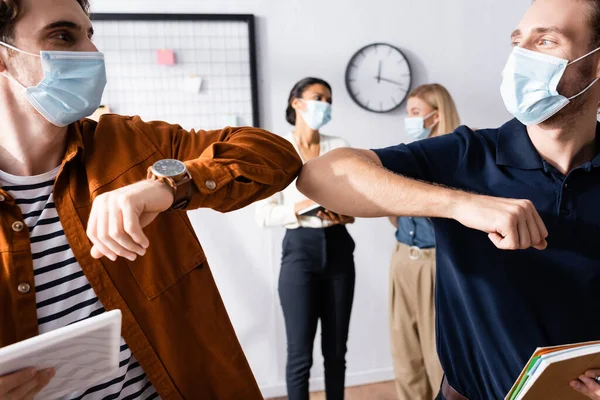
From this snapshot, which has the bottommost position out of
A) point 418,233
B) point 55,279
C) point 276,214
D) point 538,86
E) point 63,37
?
point 418,233

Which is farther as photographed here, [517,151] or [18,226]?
[517,151]

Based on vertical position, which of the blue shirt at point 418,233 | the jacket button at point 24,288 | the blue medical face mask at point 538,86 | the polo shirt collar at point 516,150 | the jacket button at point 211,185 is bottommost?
the blue shirt at point 418,233

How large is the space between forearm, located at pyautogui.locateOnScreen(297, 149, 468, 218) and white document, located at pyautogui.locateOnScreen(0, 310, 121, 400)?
0.53 metres

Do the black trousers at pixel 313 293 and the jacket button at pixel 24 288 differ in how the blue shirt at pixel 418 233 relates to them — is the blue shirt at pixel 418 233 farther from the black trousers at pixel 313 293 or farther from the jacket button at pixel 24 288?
the jacket button at pixel 24 288

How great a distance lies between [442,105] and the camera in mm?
2555

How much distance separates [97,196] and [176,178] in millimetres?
154

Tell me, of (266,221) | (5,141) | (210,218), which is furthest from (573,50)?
(210,218)

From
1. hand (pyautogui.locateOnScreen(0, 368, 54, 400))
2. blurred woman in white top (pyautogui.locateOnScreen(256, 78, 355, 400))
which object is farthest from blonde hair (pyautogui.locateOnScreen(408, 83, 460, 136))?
hand (pyautogui.locateOnScreen(0, 368, 54, 400))

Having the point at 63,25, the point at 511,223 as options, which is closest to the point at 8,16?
the point at 63,25

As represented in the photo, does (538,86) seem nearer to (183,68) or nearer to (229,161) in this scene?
(229,161)

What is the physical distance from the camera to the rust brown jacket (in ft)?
2.90

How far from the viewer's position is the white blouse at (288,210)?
7.64 ft

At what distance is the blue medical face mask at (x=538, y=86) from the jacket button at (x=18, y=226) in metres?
1.13

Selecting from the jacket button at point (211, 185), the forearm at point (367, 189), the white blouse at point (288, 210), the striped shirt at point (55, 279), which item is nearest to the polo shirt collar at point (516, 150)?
the forearm at point (367, 189)
